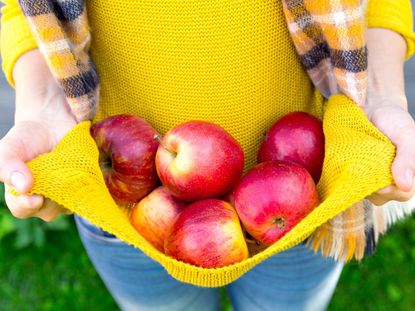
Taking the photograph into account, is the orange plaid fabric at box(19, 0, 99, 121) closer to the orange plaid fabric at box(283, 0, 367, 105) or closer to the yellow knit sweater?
the yellow knit sweater

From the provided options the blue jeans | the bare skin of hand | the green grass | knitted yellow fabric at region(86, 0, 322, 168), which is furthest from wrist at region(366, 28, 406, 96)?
the green grass

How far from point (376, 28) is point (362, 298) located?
1.06m

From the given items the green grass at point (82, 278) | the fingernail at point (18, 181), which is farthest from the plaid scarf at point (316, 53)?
the green grass at point (82, 278)

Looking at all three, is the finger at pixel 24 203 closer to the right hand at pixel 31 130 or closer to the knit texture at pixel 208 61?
the right hand at pixel 31 130

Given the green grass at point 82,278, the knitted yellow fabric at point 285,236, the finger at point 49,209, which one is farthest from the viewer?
the green grass at point 82,278

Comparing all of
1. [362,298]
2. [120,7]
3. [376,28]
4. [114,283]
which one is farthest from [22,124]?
[362,298]

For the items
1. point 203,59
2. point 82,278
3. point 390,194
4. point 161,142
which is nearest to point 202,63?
point 203,59

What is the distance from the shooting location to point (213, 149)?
0.86 meters

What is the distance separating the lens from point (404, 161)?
2.53 ft

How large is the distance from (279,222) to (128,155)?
26 cm

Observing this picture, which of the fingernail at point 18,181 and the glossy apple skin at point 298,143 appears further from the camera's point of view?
the glossy apple skin at point 298,143

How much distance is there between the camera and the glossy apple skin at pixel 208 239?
797 mm

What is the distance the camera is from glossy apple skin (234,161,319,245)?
81 cm

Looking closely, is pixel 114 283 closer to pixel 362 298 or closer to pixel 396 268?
pixel 362 298
